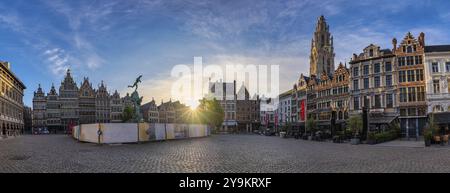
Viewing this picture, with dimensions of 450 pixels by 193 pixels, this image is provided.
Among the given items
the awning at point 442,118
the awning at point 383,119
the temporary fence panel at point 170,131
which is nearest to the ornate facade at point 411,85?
the awning at point 383,119

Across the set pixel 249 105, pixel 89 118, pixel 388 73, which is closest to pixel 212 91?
pixel 249 105

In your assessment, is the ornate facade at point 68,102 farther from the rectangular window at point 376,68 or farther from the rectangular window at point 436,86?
the rectangular window at point 436,86

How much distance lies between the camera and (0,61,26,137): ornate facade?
6019 cm

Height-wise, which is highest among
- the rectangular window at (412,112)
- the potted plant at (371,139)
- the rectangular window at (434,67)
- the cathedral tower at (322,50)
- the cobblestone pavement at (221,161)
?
the cathedral tower at (322,50)

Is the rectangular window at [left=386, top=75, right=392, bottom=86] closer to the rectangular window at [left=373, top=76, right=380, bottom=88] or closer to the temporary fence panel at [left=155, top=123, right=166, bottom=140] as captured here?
the rectangular window at [left=373, top=76, right=380, bottom=88]

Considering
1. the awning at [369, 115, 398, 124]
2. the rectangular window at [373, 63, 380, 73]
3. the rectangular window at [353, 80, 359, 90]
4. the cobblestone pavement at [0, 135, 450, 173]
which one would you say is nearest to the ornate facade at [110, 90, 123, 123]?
the rectangular window at [353, 80, 359, 90]

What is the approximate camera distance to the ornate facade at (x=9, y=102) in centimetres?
6019

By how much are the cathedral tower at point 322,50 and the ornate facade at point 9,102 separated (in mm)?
81153

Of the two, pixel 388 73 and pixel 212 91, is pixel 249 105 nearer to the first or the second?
pixel 212 91

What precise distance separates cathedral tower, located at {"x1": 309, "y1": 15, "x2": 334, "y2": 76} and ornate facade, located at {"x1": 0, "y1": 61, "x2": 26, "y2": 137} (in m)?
81.2

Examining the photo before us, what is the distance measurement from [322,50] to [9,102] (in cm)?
8506

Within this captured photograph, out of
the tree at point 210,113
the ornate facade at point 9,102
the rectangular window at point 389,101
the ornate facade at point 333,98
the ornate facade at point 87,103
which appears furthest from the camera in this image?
the ornate facade at point 87,103
